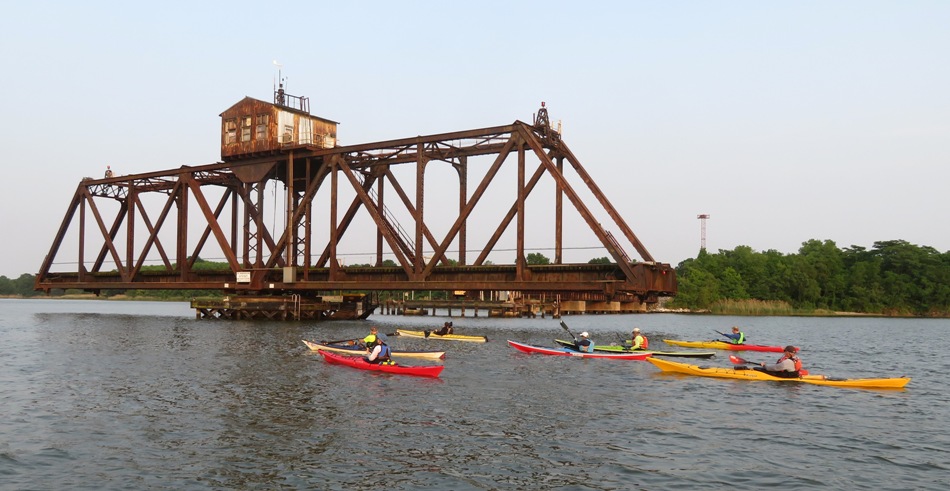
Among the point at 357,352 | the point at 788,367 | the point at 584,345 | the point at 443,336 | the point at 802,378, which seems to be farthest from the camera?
the point at 443,336

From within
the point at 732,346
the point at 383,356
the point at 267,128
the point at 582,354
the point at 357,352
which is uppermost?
the point at 267,128

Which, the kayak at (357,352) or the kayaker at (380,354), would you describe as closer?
the kayaker at (380,354)

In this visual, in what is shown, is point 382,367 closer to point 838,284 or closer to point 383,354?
point 383,354

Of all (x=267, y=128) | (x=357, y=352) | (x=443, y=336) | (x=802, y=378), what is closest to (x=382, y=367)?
(x=357, y=352)

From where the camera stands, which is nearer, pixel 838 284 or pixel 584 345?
pixel 584 345

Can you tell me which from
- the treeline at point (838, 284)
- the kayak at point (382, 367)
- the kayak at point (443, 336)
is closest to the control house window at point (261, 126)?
the kayak at point (443, 336)

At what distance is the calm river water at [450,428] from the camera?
14773 millimetres

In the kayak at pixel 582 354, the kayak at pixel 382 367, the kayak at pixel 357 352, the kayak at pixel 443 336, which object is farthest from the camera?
the kayak at pixel 443 336

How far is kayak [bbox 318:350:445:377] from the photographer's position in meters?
28.4

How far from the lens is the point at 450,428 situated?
752 inches

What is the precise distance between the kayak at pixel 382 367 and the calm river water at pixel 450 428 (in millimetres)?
555

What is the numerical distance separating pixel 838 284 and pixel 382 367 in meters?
126

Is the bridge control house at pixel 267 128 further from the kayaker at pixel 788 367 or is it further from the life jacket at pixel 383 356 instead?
the kayaker at pixel 788 367

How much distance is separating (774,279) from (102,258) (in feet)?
385
